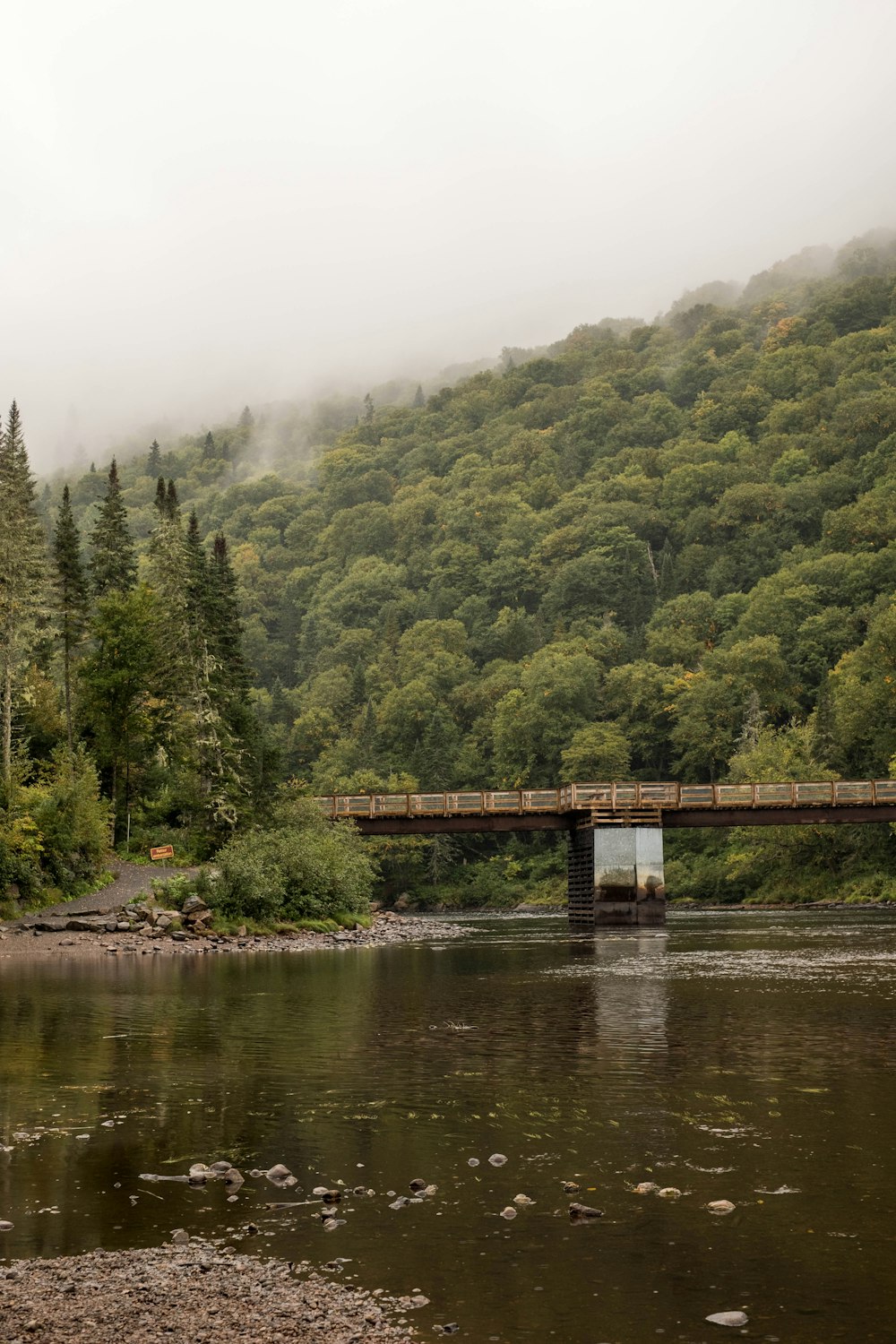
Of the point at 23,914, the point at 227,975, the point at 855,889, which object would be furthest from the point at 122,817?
the point at 855,889

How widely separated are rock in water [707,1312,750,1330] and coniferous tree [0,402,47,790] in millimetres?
55669

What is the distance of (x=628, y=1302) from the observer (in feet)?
31.9

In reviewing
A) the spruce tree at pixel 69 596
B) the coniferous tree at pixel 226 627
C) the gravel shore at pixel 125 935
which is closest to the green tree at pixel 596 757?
the coniferous tree at pixel 226 627

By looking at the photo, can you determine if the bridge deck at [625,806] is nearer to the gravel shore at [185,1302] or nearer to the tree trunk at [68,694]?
the tree trunk at [68,694]

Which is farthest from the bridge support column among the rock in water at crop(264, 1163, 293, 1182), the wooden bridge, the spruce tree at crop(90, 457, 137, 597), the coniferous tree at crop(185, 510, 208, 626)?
the rock in water at crop(264, 1163, 293, 1182)

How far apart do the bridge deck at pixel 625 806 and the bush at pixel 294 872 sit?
22.2 feet

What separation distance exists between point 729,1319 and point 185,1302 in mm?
4005

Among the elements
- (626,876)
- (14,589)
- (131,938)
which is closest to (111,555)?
(14,589)

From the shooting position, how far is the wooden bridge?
8219 centimetres

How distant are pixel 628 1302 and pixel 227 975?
32.1m

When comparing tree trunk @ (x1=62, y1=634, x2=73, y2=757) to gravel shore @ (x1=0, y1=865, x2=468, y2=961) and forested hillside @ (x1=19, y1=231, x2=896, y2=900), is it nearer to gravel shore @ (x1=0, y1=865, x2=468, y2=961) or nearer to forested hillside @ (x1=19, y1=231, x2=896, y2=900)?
forested hillside @ (x1=19, y1=231, x2=896, y2=900)

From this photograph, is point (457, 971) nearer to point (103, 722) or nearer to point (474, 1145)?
point (474, 1145)

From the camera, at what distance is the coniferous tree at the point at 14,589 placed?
217 ft

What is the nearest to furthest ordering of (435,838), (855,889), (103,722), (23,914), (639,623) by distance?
(23,914)
(103,722)
(855,889)
(435,838)
(639,623)
